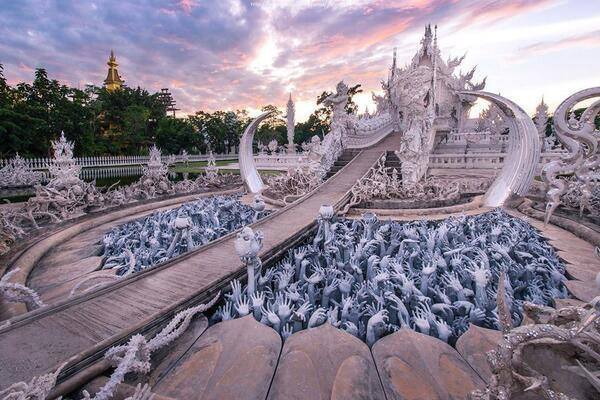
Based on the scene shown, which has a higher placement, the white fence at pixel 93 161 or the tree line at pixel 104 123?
the tree line at pixel 104 123

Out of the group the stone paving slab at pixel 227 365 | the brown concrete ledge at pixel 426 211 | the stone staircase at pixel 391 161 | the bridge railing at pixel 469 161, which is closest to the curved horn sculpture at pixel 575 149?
the brown concrete ledge at pixel 426 211

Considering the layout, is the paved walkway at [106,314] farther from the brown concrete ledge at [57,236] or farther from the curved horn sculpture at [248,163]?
the curved horn sculpture at [248,163]

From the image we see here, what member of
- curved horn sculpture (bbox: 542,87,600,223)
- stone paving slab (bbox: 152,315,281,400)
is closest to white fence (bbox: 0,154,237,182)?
stone paving slab (bbox: 152,315,281,400)

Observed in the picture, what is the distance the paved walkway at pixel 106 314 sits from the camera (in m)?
2.76

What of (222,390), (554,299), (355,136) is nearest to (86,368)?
(222,390)

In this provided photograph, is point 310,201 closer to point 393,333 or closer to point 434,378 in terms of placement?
point 393,333

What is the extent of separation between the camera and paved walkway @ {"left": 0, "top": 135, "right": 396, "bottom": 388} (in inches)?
109

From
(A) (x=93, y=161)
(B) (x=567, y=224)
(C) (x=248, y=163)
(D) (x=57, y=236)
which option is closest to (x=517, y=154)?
(B) (x=567, y=224)

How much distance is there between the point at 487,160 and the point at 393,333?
1498cm

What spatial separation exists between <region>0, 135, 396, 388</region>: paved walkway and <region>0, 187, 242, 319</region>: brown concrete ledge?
90 cm

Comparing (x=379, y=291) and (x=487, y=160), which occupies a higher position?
(x=487, y=160)

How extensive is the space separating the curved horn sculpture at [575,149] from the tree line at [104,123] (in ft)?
28.8

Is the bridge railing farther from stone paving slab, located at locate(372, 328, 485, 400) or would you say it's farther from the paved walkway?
stone paving slab, located at locate(372, 328, 485, 400)

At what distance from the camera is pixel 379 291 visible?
438cm
